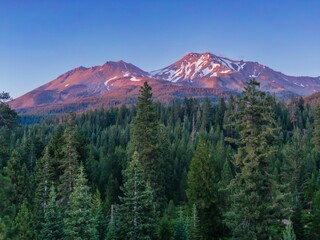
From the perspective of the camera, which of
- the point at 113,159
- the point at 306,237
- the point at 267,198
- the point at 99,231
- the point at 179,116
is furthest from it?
the point at 179,116

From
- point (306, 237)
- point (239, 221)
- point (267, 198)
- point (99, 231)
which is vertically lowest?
point (306, 237)

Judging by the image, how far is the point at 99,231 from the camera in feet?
98.9

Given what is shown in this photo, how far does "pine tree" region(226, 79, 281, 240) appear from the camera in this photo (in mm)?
24547

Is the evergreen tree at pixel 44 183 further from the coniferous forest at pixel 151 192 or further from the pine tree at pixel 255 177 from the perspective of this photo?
the pine tree at pixel 255 177

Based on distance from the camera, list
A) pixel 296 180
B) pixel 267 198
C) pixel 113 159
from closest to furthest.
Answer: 1. pixel 267 198
2. pixel 296 180
3. pixel 113 159

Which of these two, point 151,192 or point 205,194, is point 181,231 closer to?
point 151,192

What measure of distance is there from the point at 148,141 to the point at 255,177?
13377mm

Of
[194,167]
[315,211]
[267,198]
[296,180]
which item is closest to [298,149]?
[296,180]

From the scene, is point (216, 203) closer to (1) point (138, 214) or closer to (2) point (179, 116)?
(1) point (138, 214)

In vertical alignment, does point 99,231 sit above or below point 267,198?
below

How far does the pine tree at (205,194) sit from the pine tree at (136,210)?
29.3ft

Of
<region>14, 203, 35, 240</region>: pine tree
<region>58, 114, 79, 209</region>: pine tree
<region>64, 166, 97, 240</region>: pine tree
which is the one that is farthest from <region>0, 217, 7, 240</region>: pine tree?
<region>58, 114, 79, 209</region>: pine tree

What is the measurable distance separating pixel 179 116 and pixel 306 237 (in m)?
120

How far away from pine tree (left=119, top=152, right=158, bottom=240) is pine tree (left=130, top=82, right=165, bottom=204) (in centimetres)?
860
